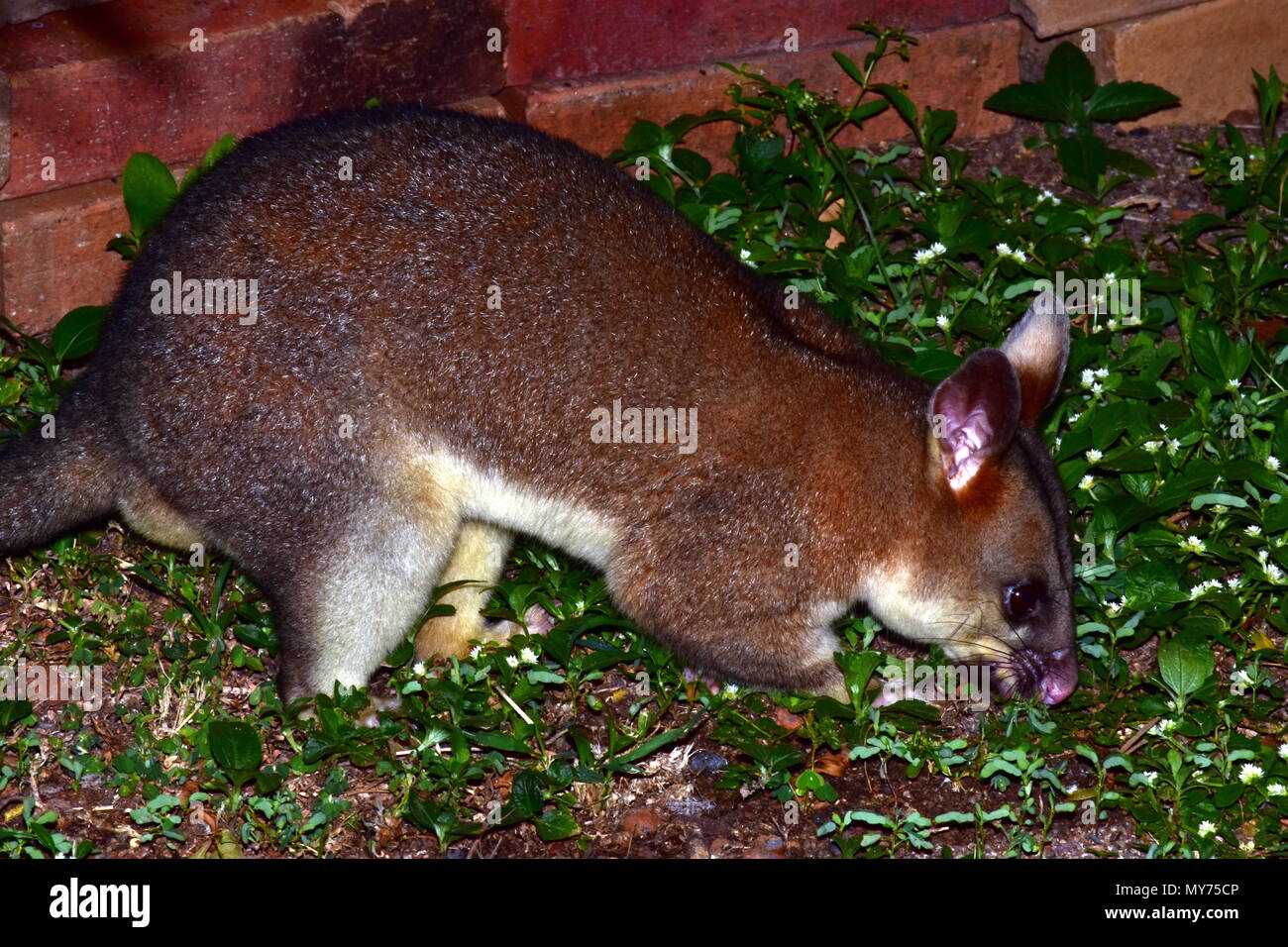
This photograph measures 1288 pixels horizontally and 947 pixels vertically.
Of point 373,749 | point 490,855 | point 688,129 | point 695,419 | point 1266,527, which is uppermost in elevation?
point 688,129

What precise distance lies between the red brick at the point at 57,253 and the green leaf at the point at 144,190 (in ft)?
0.51

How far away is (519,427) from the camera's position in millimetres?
4980

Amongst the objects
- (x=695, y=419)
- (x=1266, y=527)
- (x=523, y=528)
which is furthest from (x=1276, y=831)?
(x=523, y=528)

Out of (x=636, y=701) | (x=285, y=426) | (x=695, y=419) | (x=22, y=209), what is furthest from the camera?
(x=22, y=209)

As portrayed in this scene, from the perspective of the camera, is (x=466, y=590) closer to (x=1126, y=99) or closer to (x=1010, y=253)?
(x=1010, y=253)

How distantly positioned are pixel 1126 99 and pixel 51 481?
5.27 metres

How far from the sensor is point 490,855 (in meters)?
4.80

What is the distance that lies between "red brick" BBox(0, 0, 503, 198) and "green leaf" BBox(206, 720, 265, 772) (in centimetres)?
257

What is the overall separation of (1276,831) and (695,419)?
2.15 meters

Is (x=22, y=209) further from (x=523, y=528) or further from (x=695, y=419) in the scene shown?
(x=695, y=419)

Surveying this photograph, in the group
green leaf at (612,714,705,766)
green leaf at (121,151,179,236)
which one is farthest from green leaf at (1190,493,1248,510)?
green leaf at (121,151,179,236)

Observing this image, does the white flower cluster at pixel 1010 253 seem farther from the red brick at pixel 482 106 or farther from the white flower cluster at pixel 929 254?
the red brick at pixel 482 106

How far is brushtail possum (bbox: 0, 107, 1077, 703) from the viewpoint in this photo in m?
4.75

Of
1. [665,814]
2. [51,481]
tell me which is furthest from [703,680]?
[51,481]
